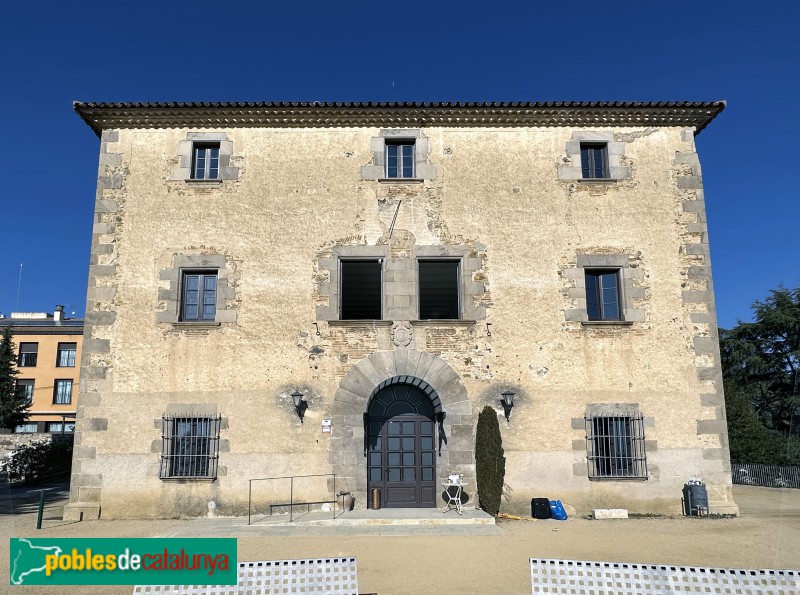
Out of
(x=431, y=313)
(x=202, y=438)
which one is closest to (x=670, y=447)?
(x=431, y=313)

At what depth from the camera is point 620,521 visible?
11.3 metres

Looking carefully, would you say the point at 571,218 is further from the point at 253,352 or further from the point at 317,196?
the point at 253,352

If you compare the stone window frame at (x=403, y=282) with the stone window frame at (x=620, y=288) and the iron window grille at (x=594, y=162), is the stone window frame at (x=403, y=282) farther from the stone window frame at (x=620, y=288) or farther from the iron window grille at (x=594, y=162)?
the iron window grille at (x=594, y=162)

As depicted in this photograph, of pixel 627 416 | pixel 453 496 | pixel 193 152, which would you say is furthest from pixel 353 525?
pixel 193 152

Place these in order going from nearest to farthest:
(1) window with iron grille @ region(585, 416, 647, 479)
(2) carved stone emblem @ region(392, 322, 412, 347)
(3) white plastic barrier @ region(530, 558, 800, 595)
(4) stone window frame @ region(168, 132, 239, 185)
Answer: (3) white plastic barrier @ region(530, 558, 800, 595)
(1) window with iron grille @ region(585, 416, 647, 479)
(2) carved stone emblem @ region(392, 322, 412, 347)
(4) stone window frame @ region(168, 132, 239, 185)

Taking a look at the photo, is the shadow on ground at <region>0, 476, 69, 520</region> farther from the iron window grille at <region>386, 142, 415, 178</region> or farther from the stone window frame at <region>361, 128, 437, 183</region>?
the iron window grille at <region>386, 142, 415, 178</region>

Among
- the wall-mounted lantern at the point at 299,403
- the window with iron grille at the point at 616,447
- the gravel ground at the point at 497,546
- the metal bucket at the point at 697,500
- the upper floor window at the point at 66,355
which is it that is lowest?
the gravel ground at the point at 497,546

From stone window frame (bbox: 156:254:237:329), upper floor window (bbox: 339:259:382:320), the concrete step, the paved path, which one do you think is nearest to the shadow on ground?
the paved path

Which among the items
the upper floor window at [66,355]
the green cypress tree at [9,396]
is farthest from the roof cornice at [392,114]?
the upper floor window at [66,355]

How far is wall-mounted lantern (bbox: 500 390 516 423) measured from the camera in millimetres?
11906

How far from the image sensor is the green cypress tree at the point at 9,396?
91.8ft

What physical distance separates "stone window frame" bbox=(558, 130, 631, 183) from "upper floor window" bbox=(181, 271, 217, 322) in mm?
7965

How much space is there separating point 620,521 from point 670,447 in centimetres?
190

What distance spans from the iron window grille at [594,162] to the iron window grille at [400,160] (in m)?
3.88
